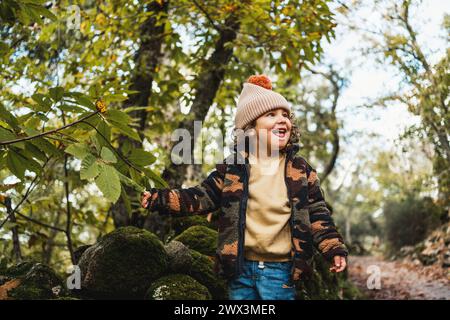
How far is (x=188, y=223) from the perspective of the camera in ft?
15.3

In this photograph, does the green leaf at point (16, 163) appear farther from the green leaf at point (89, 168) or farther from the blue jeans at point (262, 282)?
the blue jeans at point (262, 282)

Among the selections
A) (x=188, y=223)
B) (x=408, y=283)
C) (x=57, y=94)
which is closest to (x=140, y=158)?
(x=57, y=94)

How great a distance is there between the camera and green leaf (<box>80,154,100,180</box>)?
1.51m

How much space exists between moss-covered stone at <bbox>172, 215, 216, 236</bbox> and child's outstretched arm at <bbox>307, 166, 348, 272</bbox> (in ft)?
8.06

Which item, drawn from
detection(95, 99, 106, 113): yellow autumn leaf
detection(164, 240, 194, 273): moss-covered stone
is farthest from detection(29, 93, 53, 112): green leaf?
detection(164, 240, 194, 273): moss-covered stone

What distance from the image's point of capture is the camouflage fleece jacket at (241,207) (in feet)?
6.86

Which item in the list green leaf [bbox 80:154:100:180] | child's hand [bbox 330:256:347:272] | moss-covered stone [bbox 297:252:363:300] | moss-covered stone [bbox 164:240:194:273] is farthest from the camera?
moss-covered stone [bbox 297:252:363:300]

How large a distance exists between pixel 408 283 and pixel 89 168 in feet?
35.1

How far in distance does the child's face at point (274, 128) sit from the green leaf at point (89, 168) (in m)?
1.06

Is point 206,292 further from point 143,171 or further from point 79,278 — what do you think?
point 143,171

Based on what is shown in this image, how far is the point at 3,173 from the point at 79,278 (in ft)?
9.68

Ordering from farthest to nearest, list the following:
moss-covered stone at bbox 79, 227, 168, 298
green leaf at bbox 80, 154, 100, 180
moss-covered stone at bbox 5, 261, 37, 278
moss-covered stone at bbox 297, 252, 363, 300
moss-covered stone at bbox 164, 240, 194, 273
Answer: moss-covered stone at bbox 297, 252, 363, 300 < moss-covered stone at bbox 164, 240, 194, 273 < moss-covered stone at bbox 79, 227, 168, 298 < moss-covered stone at bbox 5, 261, 37, 278 < green leaf at bbox 80, 154, 100, 180

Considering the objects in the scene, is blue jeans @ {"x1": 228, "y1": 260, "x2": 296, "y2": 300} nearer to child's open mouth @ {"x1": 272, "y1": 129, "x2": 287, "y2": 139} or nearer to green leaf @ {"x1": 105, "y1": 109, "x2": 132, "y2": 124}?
child's open mouth @ {"x1": 272, "y1": 129, "x2": 287, "y2": 139}

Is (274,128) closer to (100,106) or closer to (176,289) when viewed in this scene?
(100,106)
